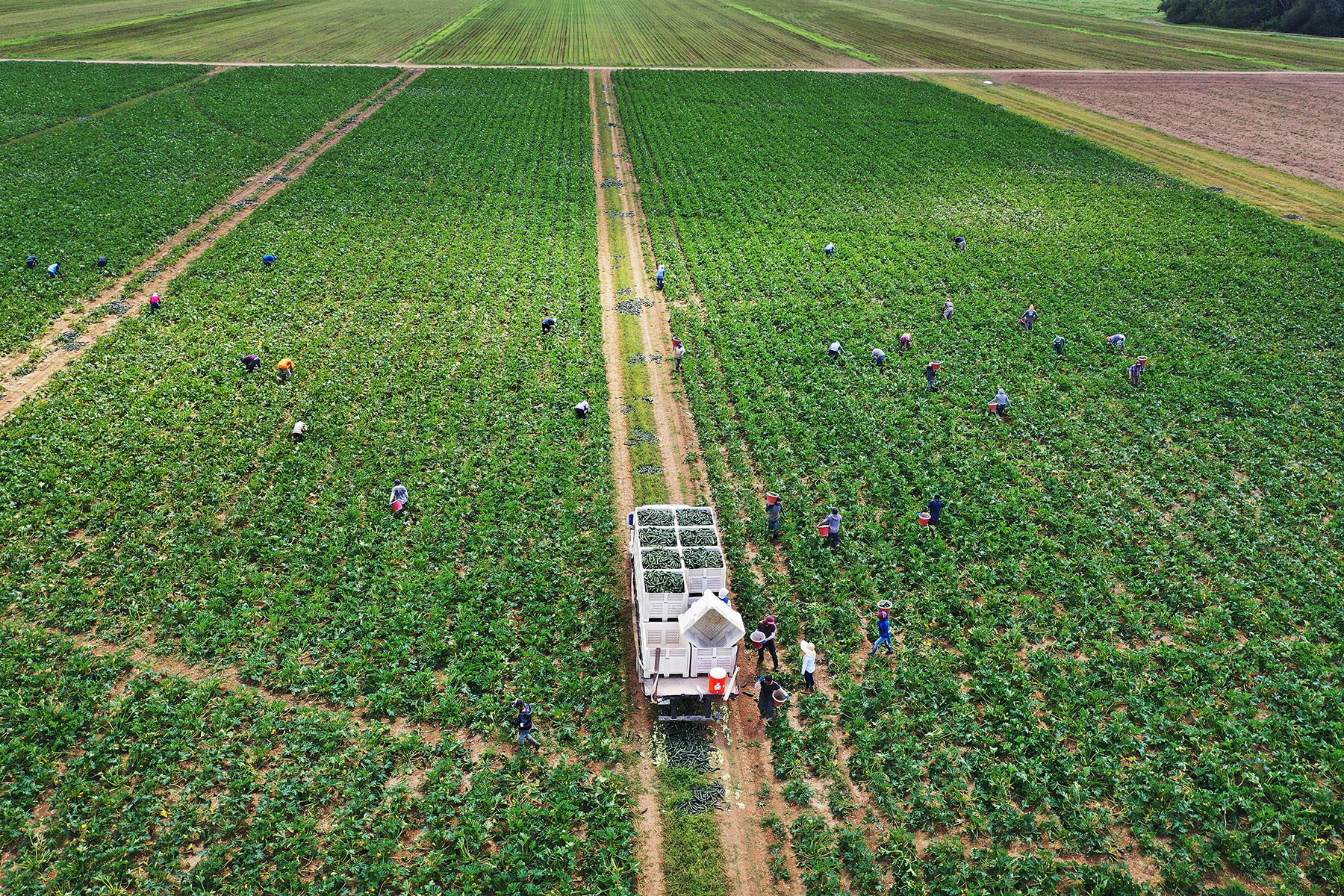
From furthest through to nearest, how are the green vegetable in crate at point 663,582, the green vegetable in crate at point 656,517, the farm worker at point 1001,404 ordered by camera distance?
the farm worker at point 1001,404 < the green vegetable in crate at point 656,517 < the green vegetable in crate at point 663,582

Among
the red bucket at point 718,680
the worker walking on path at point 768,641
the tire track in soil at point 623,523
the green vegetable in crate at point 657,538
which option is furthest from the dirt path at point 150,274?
the worker walking on path at point 768,641

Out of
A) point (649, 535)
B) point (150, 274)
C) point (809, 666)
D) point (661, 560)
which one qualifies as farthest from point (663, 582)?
point (150, 274)

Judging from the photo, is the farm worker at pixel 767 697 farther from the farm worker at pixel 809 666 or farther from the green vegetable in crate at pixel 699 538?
the green vegetable in crate at pixel 699 538

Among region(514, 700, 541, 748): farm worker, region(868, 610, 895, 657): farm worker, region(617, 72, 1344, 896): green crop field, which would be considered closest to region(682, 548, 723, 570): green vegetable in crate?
region(617, 72, 1344, 896): green crop field

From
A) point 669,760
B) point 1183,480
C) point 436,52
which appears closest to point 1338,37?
point 436,52

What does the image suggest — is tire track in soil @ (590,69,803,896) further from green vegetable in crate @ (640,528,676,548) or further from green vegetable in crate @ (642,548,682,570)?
green vegetable in crate @ (640,528,676,548)

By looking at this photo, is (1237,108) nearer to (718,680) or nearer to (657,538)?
(657,538)
